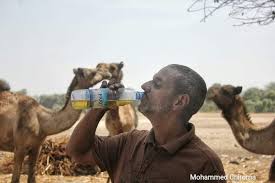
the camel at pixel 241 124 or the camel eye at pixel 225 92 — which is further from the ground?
the camel eye at pixel 225 92

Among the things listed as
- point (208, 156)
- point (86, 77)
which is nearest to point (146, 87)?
point (208, 156)

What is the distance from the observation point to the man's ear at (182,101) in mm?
3076

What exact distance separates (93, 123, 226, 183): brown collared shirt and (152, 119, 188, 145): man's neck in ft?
0.18

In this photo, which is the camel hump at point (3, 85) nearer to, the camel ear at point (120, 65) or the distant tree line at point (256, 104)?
the camel ear at point (120, 65)

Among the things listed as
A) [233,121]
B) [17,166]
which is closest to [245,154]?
[233,121]

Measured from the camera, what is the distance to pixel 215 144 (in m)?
14.9

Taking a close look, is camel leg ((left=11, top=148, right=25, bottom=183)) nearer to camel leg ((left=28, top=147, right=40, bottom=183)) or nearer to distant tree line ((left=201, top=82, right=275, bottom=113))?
camel leg ((left=28, top=147, right=40, bottom=183))

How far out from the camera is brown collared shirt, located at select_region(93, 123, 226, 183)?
111 inches

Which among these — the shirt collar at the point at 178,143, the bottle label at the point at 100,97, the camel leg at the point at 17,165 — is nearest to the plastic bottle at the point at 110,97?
the bottle label at the point at 100,97

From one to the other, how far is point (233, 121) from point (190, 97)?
5.79 m

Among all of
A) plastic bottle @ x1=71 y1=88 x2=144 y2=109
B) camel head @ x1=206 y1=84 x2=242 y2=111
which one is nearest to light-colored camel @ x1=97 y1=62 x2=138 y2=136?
camel head @ x1=206 y1=84 x2=242 y2=111

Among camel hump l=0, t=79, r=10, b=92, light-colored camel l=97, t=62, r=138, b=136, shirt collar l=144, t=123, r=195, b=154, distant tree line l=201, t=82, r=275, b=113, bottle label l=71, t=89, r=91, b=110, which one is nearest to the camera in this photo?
shirt collar l=144, t=123, r=195, b=154

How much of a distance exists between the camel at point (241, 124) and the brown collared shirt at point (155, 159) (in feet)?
17.0

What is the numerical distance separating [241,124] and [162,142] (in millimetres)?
5777
